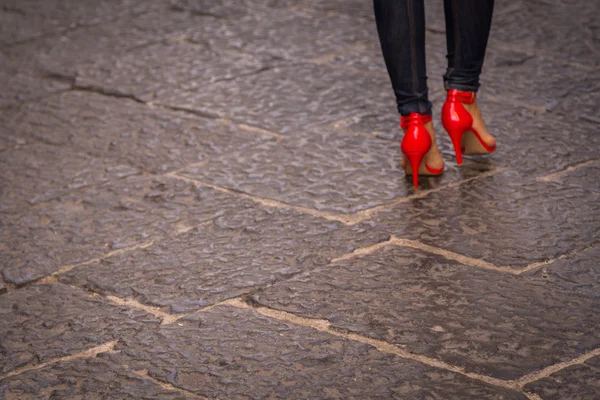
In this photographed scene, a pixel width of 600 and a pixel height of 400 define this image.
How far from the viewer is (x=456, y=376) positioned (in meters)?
1.90

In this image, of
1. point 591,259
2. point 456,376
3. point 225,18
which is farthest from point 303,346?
point 225,18

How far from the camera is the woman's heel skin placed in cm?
271

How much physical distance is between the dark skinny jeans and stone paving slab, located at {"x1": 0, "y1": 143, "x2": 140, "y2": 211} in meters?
0.87

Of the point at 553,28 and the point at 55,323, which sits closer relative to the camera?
the point at 55,323

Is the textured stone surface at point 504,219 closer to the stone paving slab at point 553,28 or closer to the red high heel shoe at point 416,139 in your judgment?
the red high heel shoe at point 416,139

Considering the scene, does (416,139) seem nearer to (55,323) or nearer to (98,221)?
(98,221)

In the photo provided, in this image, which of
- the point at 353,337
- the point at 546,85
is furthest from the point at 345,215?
the point at 546,85

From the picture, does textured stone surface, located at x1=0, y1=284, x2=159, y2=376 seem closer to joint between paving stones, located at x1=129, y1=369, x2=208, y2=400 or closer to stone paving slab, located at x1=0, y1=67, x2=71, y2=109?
joint between paving stones, located at x1=129, y1=369, x2=208, y2=400

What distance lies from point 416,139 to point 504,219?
1.09 feet

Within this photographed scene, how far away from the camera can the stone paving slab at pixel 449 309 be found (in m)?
1.98

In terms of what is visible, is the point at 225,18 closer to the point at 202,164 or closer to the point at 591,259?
the point at 202,164

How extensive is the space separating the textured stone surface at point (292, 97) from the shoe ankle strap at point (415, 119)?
23.2 inches

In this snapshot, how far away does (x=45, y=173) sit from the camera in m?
3.06

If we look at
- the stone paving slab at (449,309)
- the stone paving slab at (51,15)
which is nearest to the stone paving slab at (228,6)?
the stone paving slab at (51,15)
